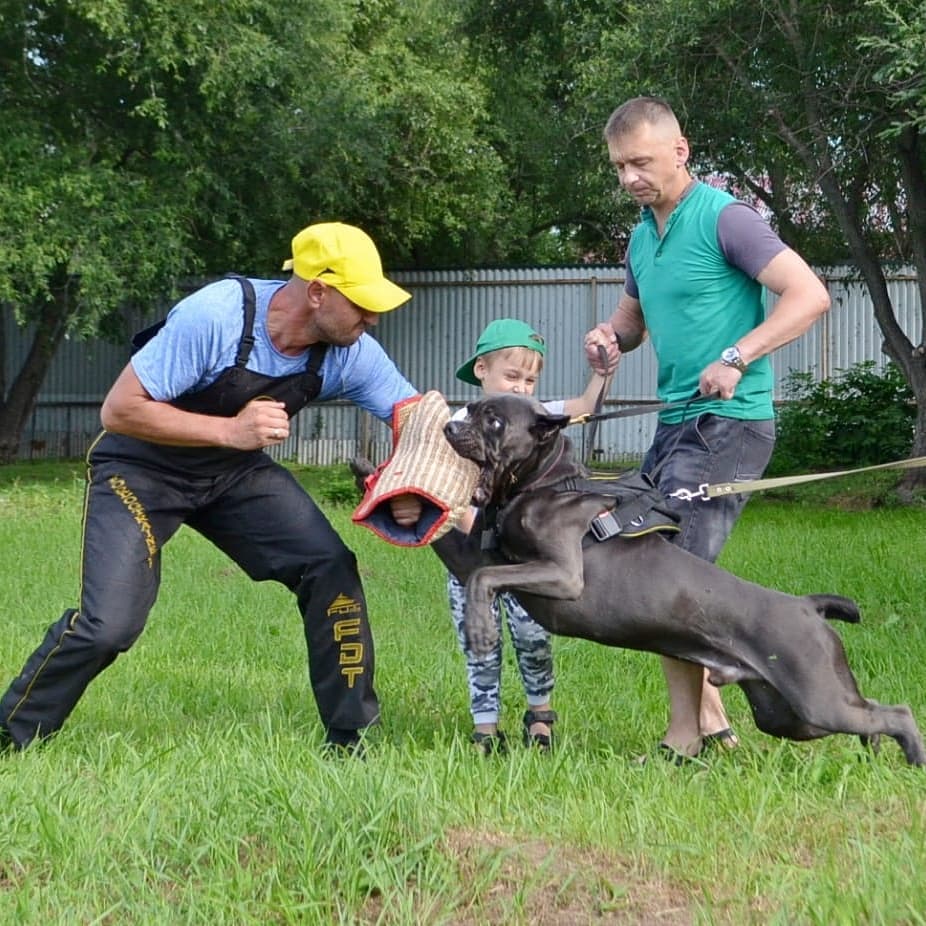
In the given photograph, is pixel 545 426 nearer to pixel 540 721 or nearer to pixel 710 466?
pixel 710 466

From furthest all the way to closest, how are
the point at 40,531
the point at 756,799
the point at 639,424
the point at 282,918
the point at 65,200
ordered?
1. the point at 639,424
2. the point at 65,200
3. the point at 40,531
4. the point at 756,799
5. the point at 282,918

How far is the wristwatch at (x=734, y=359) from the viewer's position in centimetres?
491

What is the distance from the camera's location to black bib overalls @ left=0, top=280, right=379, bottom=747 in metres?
5.23

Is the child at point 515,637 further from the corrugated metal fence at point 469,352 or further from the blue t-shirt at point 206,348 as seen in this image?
the corrugated metal fence at point 469,352

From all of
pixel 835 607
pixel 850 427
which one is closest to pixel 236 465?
pixel 835 607

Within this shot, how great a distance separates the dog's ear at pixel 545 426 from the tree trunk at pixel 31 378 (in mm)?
17797

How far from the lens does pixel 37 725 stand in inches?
210

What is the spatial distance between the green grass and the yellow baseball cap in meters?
1.62

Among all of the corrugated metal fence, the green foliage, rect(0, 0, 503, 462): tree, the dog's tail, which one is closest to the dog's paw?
the dog's tail

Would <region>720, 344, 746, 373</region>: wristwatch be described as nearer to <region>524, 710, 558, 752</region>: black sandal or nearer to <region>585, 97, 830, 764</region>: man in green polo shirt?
<region>585, 97, 830, 764</region>: man in green polo shirt

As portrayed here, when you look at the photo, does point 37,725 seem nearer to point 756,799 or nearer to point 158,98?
point 756,799

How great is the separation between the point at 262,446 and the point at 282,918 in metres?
2.07

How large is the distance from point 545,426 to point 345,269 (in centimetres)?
95

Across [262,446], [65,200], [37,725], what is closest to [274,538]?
[262,446]
